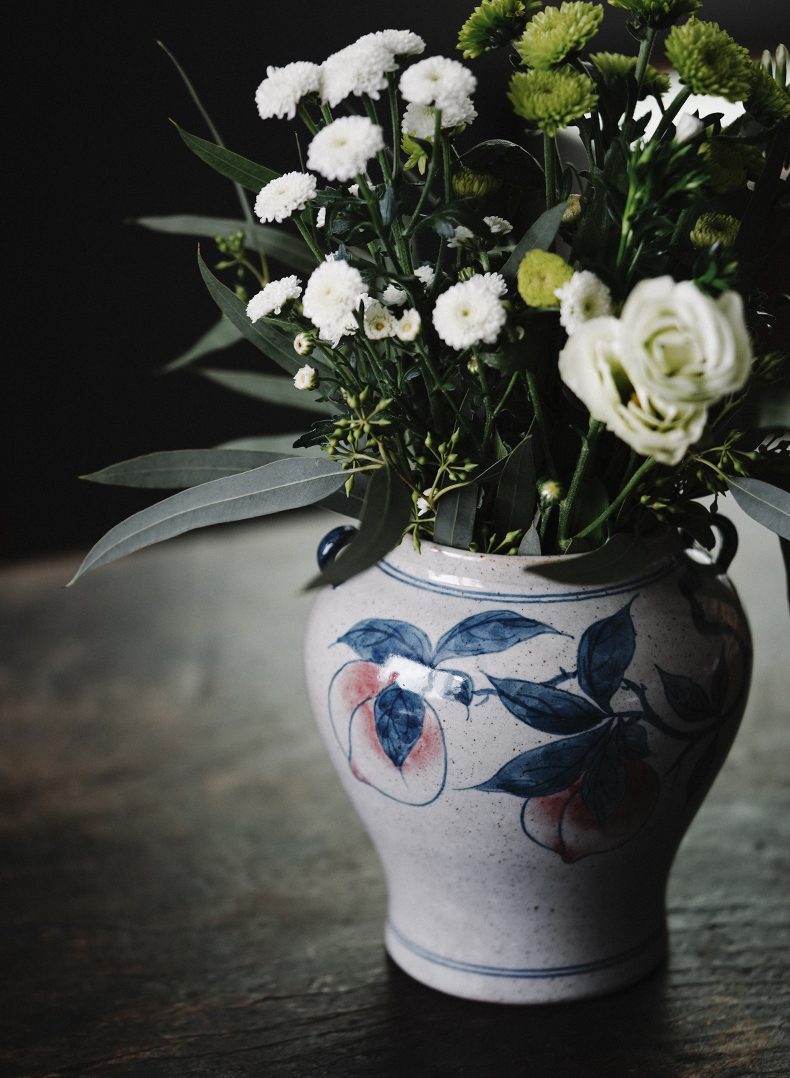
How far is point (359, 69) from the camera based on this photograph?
19.1 inches

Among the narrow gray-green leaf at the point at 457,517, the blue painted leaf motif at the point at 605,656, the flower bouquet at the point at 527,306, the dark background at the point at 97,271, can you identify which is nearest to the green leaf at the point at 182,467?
the flower bouquet at the point at 527,306

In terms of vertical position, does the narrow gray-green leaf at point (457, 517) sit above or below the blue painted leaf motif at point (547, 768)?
above

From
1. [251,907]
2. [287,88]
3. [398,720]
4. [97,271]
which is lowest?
[251,907]

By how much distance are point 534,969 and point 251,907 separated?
0.76ft

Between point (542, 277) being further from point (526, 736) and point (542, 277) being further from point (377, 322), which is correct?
point (526, 736)

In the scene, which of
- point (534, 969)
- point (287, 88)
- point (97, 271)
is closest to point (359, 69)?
point (287, 88)

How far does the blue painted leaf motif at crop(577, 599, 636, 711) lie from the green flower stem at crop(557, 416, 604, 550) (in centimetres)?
5

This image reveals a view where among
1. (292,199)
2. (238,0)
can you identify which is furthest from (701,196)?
(238,0)

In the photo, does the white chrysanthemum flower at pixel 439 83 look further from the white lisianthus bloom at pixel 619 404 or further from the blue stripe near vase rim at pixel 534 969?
the blue stripe near vase rim at pixel 534 969

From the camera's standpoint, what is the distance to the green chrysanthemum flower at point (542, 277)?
0.47m

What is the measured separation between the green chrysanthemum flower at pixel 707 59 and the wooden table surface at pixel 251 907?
1.71ft

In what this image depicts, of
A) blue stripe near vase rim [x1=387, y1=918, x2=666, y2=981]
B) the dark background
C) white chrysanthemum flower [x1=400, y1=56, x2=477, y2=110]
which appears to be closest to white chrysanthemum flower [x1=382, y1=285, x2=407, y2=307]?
white chrysanthemum flower [x1=400, y1=56, x2=477, y2=110]

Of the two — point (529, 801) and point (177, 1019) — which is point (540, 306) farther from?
point (177, 1019)

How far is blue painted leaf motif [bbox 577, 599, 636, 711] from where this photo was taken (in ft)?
1.83
